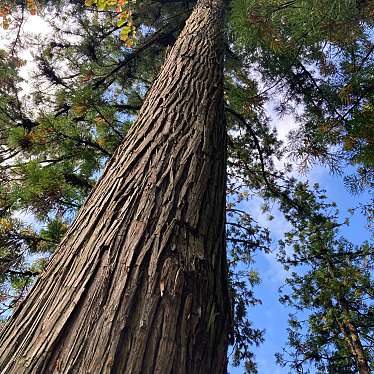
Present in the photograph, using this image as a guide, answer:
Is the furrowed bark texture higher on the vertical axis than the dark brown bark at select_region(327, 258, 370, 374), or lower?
lower

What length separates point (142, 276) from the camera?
47.6 inches

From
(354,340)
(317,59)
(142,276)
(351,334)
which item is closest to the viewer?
(142,276)

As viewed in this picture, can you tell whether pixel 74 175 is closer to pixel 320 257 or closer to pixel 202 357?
pixel 202 357

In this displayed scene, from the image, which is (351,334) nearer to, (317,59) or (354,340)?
(354,340)

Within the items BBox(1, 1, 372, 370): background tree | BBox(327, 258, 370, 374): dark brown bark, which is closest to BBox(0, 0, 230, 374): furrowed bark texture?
BBox(1, 1, 372, 370): background tree

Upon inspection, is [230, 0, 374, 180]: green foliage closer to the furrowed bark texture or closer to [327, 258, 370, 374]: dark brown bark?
the furrowed bark texture

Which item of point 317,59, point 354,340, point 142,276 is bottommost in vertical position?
point 142,276

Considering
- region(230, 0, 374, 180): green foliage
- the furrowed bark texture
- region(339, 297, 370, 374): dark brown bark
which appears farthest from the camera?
region(339, 297, 370, 374): dark brown bark

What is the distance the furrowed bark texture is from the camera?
1025 mm

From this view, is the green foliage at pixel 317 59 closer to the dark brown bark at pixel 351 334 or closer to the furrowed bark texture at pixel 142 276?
the furrowed bark texture at pixel 142 276

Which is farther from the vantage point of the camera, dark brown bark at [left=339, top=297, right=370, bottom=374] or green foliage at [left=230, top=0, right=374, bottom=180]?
dark brown bark at [left=339, top=297, right=370, bottom=374]

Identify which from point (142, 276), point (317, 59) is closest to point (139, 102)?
point (317, 59)

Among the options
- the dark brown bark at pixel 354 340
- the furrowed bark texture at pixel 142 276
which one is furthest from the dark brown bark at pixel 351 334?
the furrowed bark texture at pixel 142 276

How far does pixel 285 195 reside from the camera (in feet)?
20.2
